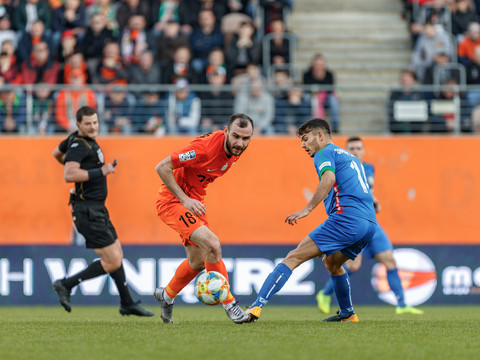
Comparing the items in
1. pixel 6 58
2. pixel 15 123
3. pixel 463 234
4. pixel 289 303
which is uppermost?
pixel 6 58

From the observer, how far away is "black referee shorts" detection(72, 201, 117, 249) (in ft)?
30.9

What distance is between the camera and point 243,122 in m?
7.61

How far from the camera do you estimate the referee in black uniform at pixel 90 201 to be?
917 centimetres

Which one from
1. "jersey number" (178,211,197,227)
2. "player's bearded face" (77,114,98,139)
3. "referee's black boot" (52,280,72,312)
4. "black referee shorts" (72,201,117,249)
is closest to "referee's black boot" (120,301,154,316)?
"referee's black boot" (52,280,72,312)

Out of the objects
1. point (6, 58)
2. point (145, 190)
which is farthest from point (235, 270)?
point (6, 58)

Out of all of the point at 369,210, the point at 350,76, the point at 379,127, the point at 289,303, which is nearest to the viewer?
the point at 369,210

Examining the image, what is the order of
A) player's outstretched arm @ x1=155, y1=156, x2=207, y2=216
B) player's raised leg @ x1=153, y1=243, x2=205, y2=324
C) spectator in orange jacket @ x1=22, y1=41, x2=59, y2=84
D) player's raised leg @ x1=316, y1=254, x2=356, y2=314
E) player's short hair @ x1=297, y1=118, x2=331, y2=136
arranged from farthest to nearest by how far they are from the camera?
spectator in orange jacket @ x1=22, y1=41, x2=59, y2=84, player's raised leg @ x1=316, y1=254, x2=356, y2=314, player's raised leg @ x1=153, y1=243, x2=205, y2=324, player's short hair @ x1=297, y1=118, x2=331, y2=136, player's outstretched arm @ x1=155, y1=156, x2=207, y2=216

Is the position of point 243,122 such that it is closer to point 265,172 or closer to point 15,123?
point 265,172

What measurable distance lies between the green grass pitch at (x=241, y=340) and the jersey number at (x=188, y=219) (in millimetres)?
945

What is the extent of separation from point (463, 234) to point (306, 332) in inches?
298

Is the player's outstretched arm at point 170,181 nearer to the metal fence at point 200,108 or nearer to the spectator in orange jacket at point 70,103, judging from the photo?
the metal fence at point 200,108

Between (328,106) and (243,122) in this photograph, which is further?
(328,106)

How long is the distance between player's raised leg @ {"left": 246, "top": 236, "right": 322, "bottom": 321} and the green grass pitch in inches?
6.2

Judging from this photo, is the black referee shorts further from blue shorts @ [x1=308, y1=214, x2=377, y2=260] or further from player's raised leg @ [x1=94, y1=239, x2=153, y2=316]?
blue shorts @ [x1=308, y1=214, x2=377, y2=260]
